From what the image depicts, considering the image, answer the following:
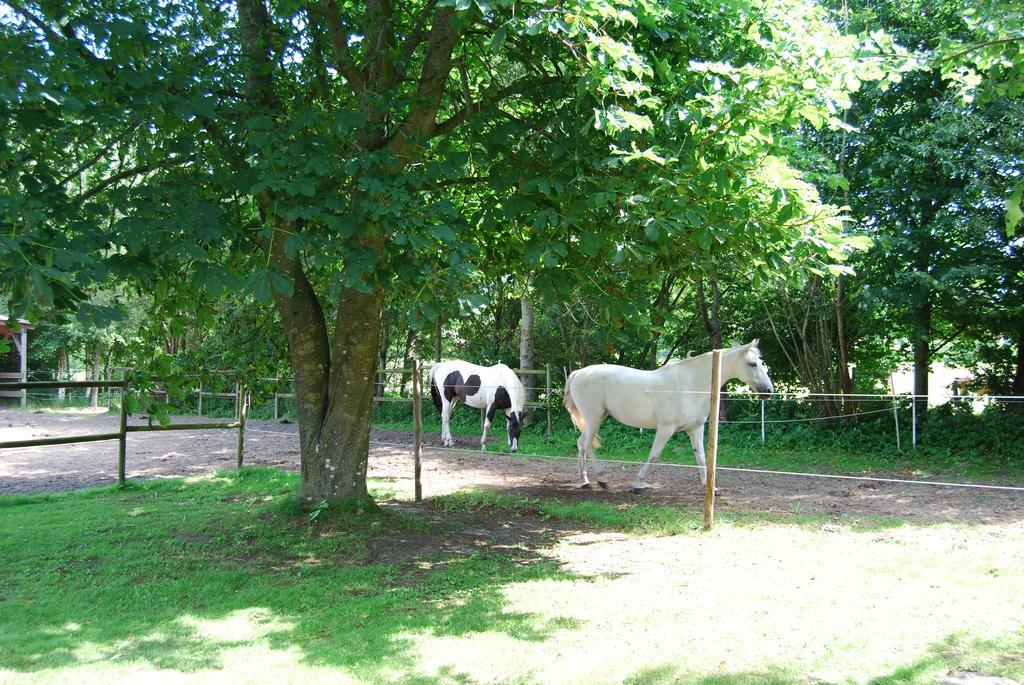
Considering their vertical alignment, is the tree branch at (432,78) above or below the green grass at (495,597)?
above

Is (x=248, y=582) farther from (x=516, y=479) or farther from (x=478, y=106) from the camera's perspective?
(x=516, y=479)

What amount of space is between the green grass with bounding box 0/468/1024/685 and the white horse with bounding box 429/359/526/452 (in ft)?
19.8

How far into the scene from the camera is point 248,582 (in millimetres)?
5652

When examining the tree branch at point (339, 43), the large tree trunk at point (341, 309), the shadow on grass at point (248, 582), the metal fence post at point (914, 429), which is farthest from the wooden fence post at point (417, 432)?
the metal fence post at point (914, 429)

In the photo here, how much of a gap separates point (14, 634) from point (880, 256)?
12.5 meters

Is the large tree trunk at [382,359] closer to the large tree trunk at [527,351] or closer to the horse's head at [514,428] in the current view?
the large tree trunk at [527,351]

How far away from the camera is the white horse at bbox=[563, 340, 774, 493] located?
9.41 metres

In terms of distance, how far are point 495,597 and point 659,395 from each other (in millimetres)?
4902

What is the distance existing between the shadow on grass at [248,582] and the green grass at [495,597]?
21 millimetres

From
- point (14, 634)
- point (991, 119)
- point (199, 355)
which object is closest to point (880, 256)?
point (991, 119)

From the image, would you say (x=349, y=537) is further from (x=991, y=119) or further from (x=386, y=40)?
(x=991, y=119)

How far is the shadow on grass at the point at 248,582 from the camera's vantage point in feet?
14.1

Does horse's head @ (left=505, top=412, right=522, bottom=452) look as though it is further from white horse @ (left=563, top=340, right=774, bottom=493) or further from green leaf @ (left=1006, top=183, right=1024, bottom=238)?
green leaf @ (left=1006, top=183, right=1024, bottom=238)

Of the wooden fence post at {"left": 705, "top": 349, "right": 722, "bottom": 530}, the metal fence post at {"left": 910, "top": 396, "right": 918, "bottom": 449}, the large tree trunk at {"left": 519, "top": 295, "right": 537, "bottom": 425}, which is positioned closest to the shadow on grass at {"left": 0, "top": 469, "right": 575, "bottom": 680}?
the wooden fence post at {"left": 705, "top": 349, "right": 722, "bottom": 530}
